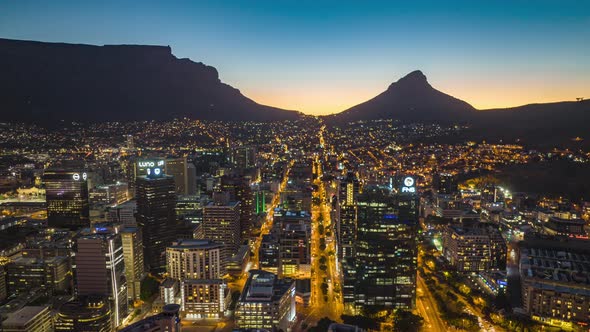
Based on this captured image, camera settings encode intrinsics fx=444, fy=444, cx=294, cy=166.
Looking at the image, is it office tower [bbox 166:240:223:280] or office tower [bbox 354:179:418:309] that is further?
office tower [bbox 166:240:223:280]

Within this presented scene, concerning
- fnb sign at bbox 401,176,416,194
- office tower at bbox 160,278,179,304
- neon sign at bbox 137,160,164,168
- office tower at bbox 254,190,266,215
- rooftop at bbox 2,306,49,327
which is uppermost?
neon sign at bbox 137,160,164,168

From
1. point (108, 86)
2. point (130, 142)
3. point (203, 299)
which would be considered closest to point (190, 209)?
point (203, 299)

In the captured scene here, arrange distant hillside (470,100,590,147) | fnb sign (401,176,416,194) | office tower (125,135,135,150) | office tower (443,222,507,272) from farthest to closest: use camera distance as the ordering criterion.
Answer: office tower (125,135,135,150)
distant hillside (470,100,590,147)
office tower (443,222,507,272)
fnb sign (401,176,416,194)

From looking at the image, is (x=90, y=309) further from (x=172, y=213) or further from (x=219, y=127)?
(x=219, y=127)

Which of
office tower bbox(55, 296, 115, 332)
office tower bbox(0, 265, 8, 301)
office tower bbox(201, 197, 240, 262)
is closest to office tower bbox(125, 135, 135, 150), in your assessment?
office tower bbox(201, 197, 240, 262)

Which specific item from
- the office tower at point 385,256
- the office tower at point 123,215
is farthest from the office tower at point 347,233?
the office tower at point 123,215

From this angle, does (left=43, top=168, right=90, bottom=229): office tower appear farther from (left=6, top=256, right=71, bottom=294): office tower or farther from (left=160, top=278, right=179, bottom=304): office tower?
(left=160, top=278, right=179, bottom=304): office tower

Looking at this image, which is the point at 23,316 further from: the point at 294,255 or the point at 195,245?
the point at 294,255
